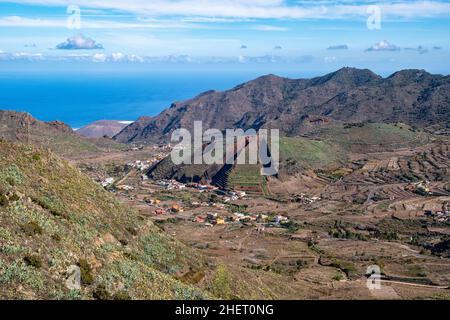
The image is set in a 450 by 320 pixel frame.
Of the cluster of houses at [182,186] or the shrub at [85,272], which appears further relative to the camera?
the cluster of houses at [182,186]

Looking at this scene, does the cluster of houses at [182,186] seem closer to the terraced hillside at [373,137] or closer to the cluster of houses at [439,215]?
the cluster of houses at [439,215]

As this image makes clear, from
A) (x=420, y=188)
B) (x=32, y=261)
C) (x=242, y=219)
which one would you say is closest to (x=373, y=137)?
(x=420, y=188)

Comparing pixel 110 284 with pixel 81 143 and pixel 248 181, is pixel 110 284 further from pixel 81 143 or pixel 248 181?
pixel 81 143

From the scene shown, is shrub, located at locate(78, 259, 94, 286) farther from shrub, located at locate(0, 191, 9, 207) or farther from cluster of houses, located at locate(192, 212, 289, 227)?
cluster of houses, located at locate(192, 212, 289, 227)

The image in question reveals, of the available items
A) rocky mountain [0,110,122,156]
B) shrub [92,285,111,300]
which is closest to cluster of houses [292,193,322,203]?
rocky mountain [0,110,122,156]

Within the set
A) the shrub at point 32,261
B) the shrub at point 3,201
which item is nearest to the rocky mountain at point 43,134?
the shrub at point 3,201
